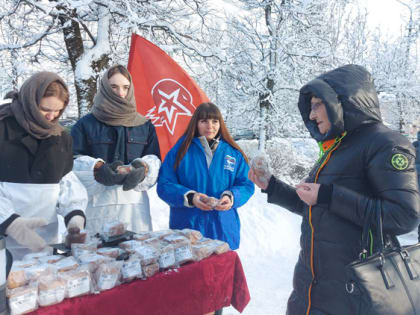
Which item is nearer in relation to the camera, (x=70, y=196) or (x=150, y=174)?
(x=70, y=196)

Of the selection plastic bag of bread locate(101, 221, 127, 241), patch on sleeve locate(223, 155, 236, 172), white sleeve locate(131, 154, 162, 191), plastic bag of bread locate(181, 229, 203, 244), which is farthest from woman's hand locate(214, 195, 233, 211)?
plastic bag of bread locate(101, 221, 127, 241)

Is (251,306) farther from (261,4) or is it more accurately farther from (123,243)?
(261,4)

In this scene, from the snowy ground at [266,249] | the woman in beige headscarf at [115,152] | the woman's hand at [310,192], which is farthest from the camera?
the snowy ground at [266,249]

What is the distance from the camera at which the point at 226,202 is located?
102 inches

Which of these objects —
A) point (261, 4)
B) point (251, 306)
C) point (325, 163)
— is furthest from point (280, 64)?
point (325, 163)

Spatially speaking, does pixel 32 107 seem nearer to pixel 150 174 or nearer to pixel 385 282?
pixel 150 174

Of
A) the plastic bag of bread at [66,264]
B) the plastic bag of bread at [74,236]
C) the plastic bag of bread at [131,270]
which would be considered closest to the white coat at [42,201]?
the plastic bag of bread at [74,236]

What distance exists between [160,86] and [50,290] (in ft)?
13.4

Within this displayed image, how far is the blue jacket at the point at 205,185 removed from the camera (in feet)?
9.01

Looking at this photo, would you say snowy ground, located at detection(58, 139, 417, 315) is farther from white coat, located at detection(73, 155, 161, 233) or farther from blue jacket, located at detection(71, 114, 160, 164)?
blue jacket, located at detection(71, 114, 160, 164)

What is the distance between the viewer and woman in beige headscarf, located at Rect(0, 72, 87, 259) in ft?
6.39

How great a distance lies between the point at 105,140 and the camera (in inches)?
109

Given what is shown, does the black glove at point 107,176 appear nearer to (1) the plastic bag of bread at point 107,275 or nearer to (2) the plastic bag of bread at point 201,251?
(2) the plastic bag of bread at point 201,251

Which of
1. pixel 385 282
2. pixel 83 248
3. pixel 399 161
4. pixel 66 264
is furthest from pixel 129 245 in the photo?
pixel 399 161
